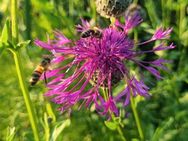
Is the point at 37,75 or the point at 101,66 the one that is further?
the point at 37,75

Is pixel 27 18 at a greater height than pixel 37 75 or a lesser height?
greater

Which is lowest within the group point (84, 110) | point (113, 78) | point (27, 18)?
point (84, 110)

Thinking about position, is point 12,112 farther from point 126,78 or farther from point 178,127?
point 126,78

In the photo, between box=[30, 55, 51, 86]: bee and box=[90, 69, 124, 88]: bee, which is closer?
box=[90, 69, 124, 88]: bee

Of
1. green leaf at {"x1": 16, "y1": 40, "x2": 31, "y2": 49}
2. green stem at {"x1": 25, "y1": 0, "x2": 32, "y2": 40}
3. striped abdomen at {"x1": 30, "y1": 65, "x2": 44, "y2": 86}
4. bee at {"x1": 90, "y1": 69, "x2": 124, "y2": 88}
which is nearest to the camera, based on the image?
green leaf at {"x1": 16, "y1": 40, "x2": 31, "y2": 49}

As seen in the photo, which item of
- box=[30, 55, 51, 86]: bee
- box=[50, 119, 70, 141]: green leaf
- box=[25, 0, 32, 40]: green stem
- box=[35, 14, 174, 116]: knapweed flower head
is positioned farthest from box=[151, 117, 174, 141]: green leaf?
box=[25, 0, 32, 40]: green stem

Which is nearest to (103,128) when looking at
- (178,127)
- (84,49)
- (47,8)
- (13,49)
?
(178,127)

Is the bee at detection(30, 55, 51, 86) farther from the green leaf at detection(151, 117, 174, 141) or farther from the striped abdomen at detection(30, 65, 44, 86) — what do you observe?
the green leaf at detection(151, 117, 174, 141)

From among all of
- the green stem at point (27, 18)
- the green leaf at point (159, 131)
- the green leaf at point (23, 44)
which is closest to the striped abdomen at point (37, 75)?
the green leaf at point (23, 44)

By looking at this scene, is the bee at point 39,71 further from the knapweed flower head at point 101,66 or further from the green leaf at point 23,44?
the green leaf at point 23,44

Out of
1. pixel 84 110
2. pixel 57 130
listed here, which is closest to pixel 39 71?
pixel 57 130

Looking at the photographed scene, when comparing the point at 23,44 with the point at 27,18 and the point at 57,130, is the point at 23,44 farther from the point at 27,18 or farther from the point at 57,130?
the point at 27,18

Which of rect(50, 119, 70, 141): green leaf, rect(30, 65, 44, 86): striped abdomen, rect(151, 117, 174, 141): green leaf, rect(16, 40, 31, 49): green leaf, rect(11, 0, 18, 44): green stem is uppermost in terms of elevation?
rect(11, 0, 18, 44): green stem
